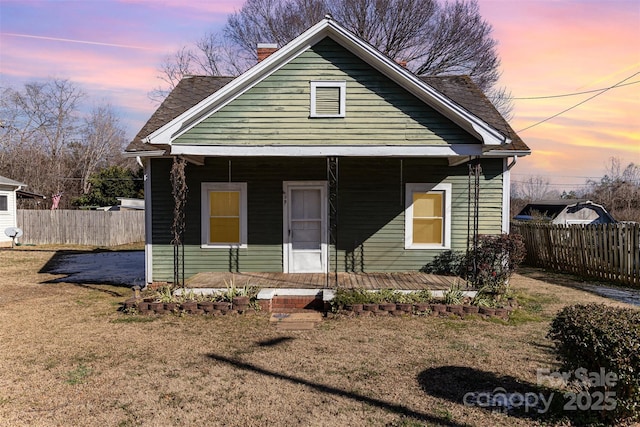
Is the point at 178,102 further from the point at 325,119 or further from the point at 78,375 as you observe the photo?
the point at 78,375

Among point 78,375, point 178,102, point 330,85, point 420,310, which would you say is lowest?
point 78,375

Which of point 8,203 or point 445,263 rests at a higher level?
point 8,203

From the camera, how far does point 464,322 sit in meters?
7.14

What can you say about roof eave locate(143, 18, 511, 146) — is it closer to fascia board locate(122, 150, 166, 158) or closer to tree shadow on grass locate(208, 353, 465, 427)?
fascia board locate(122, 150, 166, 158)

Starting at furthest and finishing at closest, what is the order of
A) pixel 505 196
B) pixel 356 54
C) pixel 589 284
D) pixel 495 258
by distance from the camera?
pixel 589 284
pixel 505 196
pixel 495 258
pixel 356 54

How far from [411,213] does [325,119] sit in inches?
121

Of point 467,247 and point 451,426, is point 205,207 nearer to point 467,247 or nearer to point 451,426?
point 467,247

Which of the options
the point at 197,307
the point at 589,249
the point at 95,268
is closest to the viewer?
the point at 197,307

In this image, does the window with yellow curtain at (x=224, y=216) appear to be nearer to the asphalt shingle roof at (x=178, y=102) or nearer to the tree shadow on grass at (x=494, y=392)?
the asphalt shingle roof at (x=178, y=102)

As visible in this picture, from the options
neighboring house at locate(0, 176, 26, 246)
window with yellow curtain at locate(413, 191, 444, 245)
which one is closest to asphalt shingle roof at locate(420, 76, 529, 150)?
window with yellow curtain at locate(413, 191, 444, 245)

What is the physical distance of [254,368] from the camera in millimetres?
5102

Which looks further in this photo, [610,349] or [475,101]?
[475,101]

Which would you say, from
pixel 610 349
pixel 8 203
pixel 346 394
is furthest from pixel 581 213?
pixel 8 203

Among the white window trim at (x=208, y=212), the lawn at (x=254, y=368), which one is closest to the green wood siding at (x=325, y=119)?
the white window trim at (x=208, y=212)
